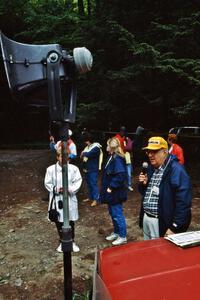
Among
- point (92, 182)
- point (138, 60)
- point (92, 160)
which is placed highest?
point (138, 60)

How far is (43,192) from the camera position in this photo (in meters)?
11.0

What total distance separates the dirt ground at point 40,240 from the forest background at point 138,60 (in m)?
2.66

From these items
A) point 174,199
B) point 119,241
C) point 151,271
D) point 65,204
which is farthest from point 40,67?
point 119,241

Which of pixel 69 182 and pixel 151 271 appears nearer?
pixel 151 271

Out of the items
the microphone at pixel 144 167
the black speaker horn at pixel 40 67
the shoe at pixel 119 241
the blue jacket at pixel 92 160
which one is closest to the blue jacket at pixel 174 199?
the microphone at pixel 144 167

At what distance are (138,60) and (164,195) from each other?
704cm

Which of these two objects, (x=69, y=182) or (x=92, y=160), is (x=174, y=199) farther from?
(x=92, y=160)

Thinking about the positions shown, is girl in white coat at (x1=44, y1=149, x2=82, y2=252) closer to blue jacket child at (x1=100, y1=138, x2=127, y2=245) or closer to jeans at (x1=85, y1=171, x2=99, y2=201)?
blue jacket child at (x1=100, y1=138, x2=127, y2=245)

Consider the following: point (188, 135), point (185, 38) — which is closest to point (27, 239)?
point (185, 38)

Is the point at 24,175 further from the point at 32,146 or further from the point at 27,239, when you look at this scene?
the point at 32,146

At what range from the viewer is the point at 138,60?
10219mm

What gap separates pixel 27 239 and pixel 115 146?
8.90ft

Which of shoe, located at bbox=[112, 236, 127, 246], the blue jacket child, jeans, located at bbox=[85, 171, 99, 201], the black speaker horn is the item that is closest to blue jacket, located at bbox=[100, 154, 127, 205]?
the blue jacket child

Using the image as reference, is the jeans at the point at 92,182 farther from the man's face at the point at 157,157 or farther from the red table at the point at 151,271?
Answer: the red table at the point at 151,271
